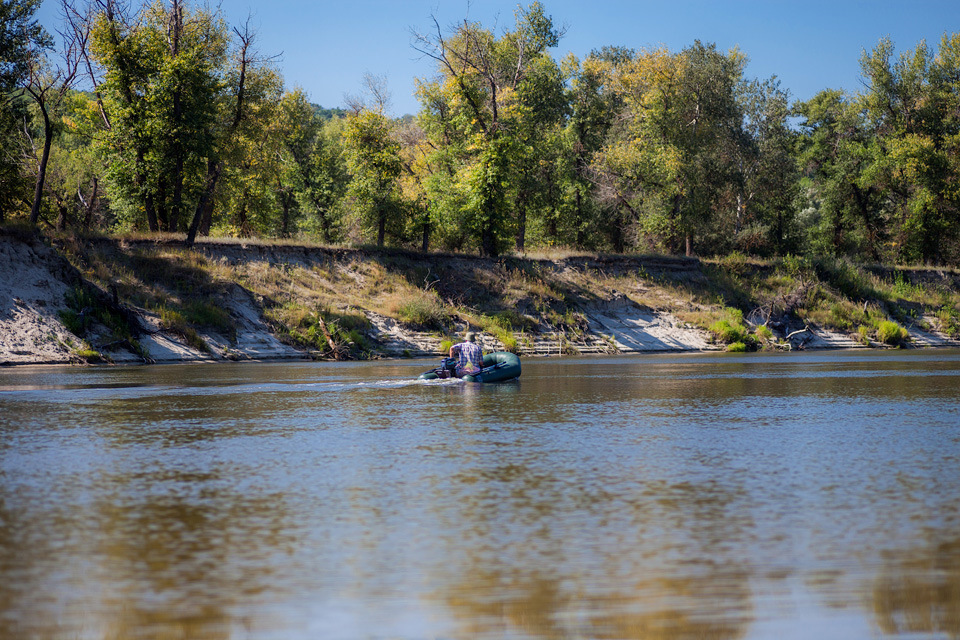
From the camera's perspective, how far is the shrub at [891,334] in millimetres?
66688

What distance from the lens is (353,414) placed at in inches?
923

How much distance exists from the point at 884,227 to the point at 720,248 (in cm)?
2046

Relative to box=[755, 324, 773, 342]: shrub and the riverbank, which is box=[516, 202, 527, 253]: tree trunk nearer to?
the riverbank

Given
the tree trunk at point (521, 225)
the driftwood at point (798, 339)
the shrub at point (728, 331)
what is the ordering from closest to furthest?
the shrub at point (728, 331) < the driftwood at point (798, 339) < the tree trunk at point (521, 225)

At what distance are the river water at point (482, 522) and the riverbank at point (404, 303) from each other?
79.1 ft

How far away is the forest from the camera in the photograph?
186ft

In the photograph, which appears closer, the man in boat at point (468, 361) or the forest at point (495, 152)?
the man in boat at point (468, 361)

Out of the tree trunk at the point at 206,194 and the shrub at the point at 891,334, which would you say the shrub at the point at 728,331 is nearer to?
the shrub at the point at 891,334

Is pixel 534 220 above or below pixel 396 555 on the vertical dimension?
above

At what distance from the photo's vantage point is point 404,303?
58.2 meters

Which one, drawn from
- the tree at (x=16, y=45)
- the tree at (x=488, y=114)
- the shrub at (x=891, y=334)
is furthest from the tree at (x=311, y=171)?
the shrub at (x=891, y=334)

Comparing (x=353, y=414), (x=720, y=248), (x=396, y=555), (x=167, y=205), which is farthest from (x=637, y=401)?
(x=720, y=248)

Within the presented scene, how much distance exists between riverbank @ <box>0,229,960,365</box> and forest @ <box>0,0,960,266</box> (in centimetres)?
388

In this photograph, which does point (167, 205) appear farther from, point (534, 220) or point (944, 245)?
point (944, 245)
